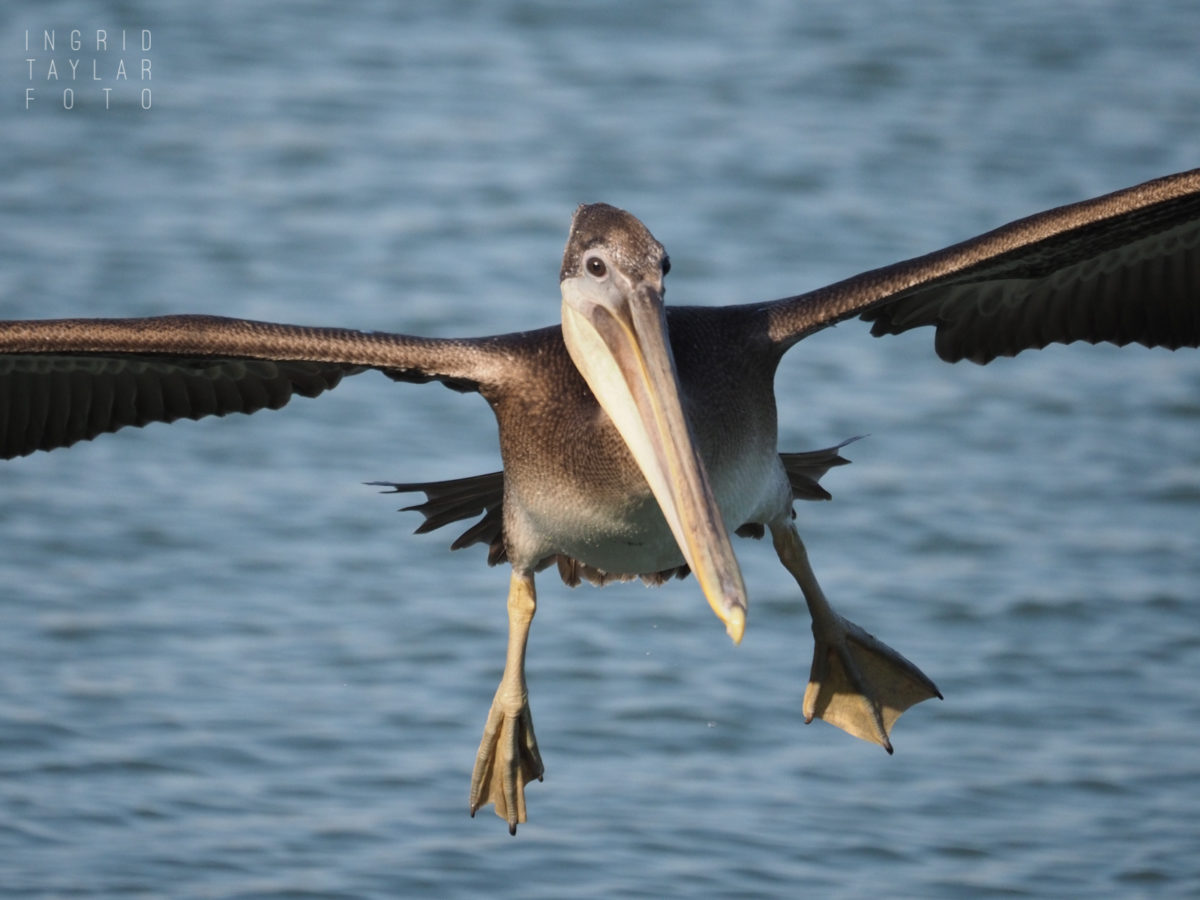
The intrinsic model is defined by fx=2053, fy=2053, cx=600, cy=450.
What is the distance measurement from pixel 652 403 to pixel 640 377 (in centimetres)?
10

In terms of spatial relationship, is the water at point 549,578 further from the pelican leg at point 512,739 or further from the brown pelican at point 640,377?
the brown pelican at point 640,377

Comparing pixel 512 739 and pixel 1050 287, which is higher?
pixel 1050 287

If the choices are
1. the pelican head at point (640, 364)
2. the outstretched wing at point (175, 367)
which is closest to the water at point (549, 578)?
the outstretched wing at point (175, 367)

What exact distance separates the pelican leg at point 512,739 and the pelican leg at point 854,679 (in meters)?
1.05

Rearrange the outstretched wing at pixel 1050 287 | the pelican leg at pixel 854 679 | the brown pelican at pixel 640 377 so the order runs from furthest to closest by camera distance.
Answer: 1. the pelican leg at pixel 854 679
2. the outstretched wing at pixel 1050 287
3. the brown pelican at pixel 640 377

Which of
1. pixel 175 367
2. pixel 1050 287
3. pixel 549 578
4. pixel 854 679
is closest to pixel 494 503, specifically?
A: pixel 175 367

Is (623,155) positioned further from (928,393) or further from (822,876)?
(822,876)

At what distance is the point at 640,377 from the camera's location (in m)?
5.63

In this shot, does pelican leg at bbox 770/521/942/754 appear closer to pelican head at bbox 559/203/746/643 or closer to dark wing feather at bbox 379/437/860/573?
dark wing feather at bbox 379/437/860/573

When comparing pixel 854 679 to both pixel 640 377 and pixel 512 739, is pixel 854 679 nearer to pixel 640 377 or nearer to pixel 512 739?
pixel 512 739

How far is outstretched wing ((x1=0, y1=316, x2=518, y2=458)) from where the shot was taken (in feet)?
21.8

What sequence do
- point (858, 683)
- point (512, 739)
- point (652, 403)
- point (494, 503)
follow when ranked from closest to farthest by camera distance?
point (652, 403), point (512, 739), point (494, 503), point (858, 683)

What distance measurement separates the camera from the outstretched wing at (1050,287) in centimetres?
630

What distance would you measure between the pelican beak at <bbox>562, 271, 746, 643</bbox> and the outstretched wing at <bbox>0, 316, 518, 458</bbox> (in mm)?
832
